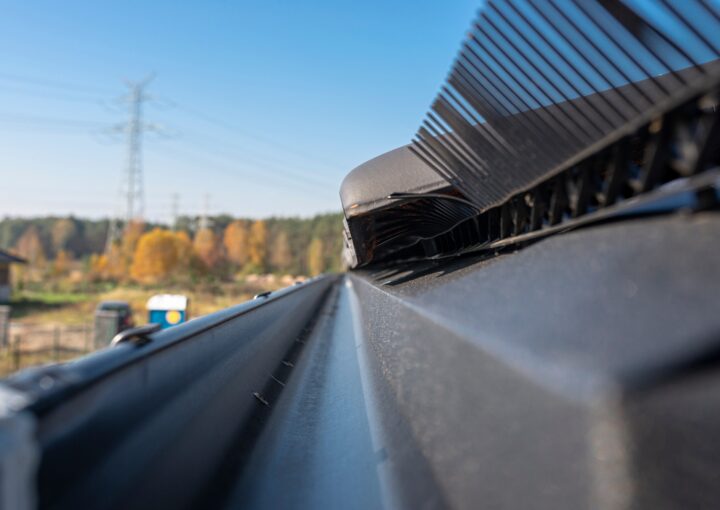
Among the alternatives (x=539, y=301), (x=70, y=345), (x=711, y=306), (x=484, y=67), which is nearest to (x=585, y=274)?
(x=539, y=301)

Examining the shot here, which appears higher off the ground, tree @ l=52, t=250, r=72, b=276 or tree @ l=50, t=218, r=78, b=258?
tree @ l=50, t=218, r=78, b=258

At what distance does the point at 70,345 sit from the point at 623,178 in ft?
89.4

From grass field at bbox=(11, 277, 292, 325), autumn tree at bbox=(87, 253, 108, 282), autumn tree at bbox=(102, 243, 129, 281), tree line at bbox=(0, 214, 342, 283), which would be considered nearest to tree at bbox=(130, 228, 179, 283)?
tree line at bbox=(0, 214, 342, 283)

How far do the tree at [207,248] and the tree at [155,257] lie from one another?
1080 centimetres

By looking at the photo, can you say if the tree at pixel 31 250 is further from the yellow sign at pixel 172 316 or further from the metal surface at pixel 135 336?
the metal surface at pixel 135 336

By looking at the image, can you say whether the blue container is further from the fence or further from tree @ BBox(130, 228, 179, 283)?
tree @ BBox(130, 228, 179, 283)

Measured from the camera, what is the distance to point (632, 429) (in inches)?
25.4

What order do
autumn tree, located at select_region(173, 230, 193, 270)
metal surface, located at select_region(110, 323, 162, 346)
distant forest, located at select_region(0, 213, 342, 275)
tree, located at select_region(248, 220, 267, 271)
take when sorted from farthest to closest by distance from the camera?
tree, located at select_region(248, 220, 267, 271), distant forest, located at select_region(0, 213, 342, 275), autumn tree, located at select_region(173, 230, 193, 270), metal surface, located at select_region(110, 323, 162, 346)

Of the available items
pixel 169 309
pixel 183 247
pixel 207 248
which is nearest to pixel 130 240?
pixel 207 248

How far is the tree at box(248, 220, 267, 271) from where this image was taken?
9114 centimetres

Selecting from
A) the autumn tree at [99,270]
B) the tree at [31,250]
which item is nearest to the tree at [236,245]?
the autumn tree at [99,270]

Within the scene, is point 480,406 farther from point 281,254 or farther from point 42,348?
point 281,254

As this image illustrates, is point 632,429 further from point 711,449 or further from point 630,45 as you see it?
point 630,45

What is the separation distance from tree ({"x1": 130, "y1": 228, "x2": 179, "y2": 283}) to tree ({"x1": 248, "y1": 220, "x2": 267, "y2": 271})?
64.6 ft
